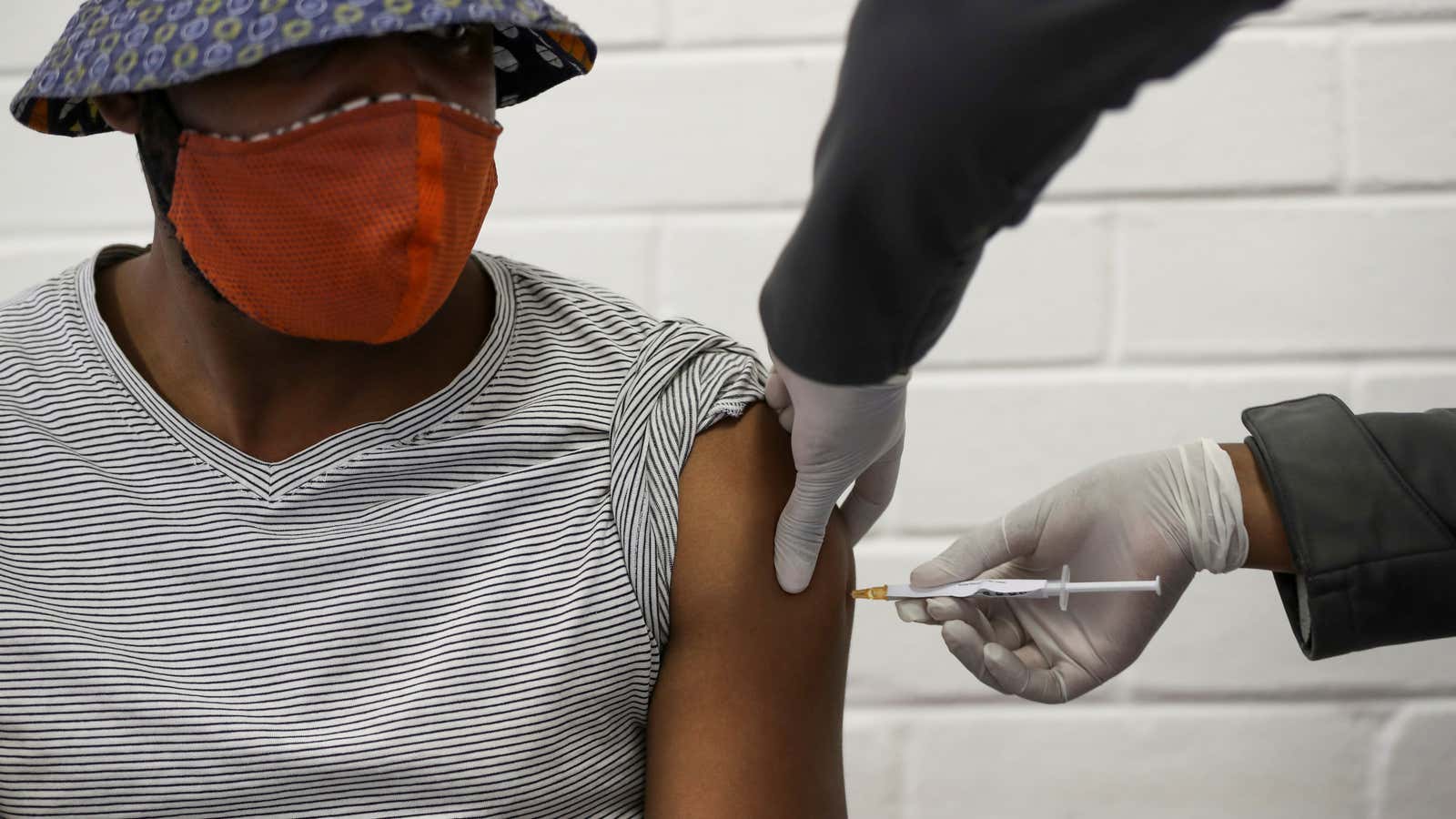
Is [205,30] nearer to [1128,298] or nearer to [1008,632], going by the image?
[1008,632]

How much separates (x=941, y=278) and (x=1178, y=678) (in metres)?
1.07

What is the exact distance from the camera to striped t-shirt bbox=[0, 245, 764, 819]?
40.6 inches

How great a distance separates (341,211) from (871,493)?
532 mm

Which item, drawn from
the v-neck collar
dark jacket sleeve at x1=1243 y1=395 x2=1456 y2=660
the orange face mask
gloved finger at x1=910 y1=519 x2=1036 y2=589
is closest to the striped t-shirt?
the v-neck collar

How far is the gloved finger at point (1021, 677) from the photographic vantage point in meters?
1.25

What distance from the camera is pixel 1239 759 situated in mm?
1716

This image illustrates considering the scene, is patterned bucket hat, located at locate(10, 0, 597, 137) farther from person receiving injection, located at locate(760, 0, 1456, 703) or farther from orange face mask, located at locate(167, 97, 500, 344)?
person receiving injection, located at locate(760, 0, 1456, 703)

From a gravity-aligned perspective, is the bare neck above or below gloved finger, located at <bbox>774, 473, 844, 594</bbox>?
above

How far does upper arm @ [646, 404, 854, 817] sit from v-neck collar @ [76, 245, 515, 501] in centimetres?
20

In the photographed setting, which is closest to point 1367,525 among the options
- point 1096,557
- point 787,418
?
point 1096,557

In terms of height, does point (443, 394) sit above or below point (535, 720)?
above

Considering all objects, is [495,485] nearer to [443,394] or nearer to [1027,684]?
[443,394]

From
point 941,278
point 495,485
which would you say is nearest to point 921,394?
point 495,485

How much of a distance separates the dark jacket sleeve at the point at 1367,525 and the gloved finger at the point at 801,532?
1.56ft
